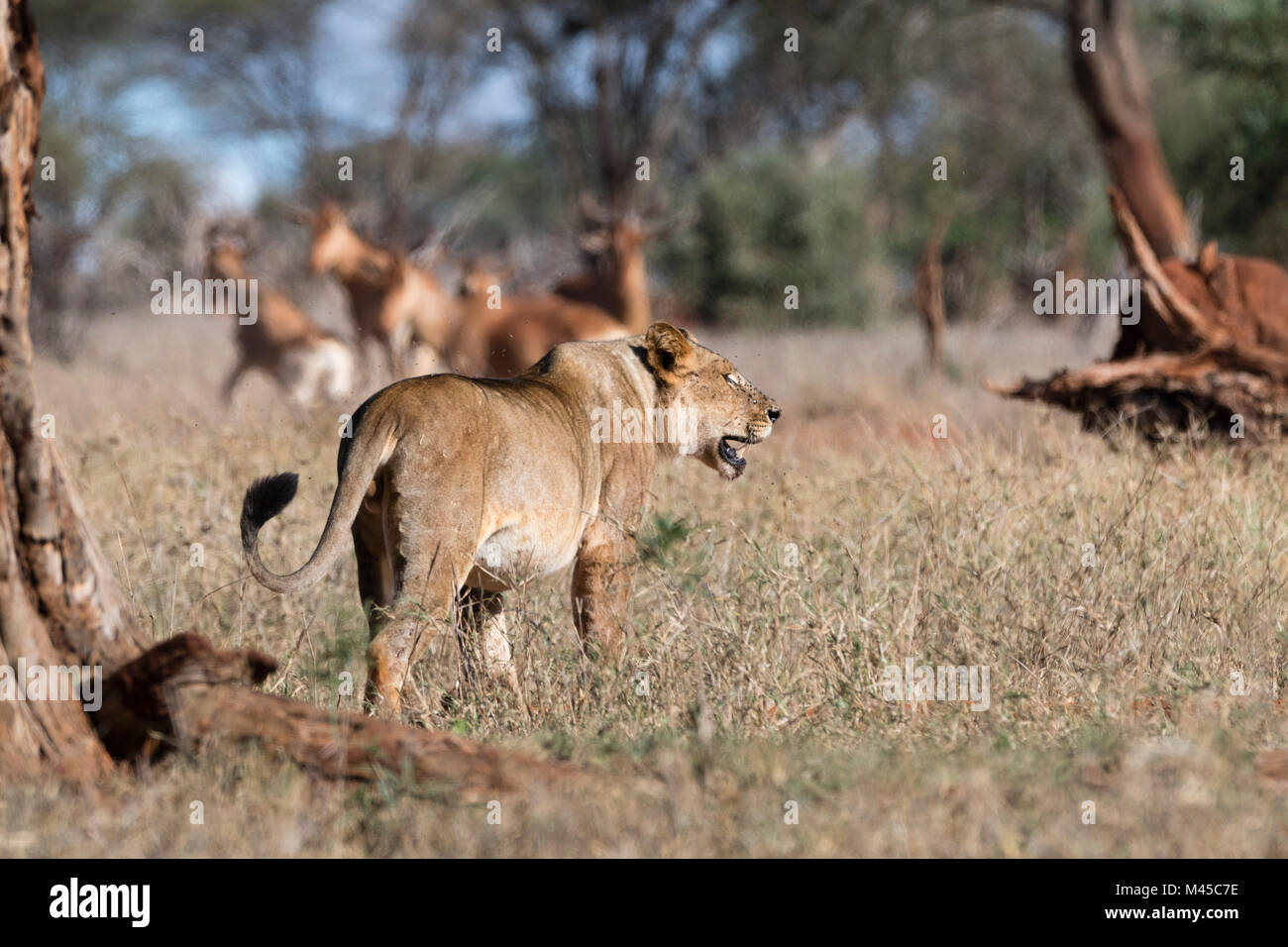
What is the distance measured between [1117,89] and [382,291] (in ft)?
23.0

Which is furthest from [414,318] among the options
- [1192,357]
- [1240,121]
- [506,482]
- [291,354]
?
[1240,121]

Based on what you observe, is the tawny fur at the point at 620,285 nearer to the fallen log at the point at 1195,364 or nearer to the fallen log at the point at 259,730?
the fallen log at the point at 1195,364

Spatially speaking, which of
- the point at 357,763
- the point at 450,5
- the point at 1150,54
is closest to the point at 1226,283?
the point at 357,763

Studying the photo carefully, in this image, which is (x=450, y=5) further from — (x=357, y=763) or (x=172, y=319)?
(x=357, y=763)

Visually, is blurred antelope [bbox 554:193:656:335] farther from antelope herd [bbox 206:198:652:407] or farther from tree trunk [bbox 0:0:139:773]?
tree trunk [bbox 0:0:139:773]

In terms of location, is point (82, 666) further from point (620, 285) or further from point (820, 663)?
point (620, 285)

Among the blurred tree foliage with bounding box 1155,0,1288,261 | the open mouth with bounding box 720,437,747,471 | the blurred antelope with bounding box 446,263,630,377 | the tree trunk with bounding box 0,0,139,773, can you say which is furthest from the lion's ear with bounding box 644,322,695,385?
the blurred tree foliage with bounding box 1155,0,1288,261

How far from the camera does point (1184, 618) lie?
194 inches

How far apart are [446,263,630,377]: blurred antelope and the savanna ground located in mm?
2928

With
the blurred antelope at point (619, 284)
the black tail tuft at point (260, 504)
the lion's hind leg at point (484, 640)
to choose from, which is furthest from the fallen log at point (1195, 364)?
the blurred antelope at point (619, 284)

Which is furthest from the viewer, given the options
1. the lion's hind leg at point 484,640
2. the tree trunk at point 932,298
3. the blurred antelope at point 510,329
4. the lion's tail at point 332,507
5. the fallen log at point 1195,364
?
the tree trunk at point 932,298

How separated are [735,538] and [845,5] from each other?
16779 mm

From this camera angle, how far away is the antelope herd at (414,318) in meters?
11.6

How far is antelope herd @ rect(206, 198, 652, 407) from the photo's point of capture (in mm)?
11641
